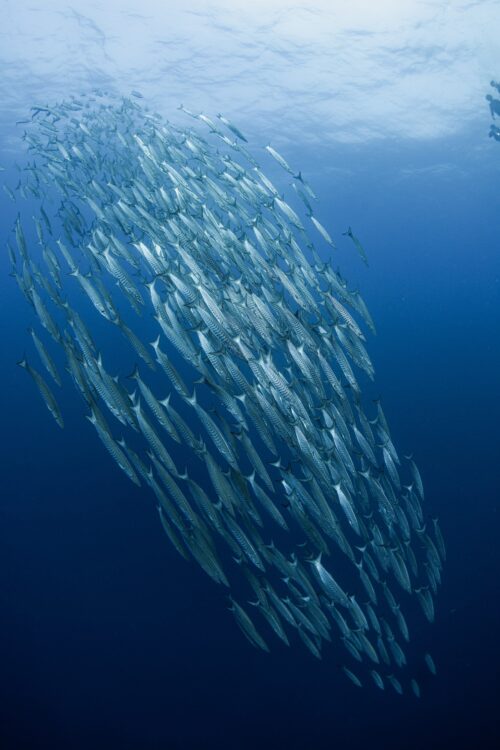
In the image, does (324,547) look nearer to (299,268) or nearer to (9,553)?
(299,268)

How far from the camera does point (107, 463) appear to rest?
1208cm

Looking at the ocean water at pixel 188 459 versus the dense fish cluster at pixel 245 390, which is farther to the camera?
the ocean water at pixel 188 459

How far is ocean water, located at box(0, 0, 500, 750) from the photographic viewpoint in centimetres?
784

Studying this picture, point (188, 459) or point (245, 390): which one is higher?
point (245, 390)

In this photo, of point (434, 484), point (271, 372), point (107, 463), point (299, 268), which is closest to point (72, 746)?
point (107, 463)

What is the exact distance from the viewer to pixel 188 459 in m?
11.5

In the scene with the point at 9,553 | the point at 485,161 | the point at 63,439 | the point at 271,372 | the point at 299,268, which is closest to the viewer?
the point at 271,372

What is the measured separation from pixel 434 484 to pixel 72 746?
30.5ft

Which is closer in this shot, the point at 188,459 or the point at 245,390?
the point at 245,390

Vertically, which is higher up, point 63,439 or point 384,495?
point 384,495

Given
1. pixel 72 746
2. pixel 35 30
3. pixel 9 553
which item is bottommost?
pixel 72 746

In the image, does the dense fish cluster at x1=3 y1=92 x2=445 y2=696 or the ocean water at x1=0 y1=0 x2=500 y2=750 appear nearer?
the dense fish cluster at x1=3 y1=92 x2=445 y2=696

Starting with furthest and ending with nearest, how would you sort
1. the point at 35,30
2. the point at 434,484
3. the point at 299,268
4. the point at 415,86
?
the point at 415,86, the point at 35,30, the point at 434,484, the point at 299,268

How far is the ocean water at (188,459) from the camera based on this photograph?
7.84 m
